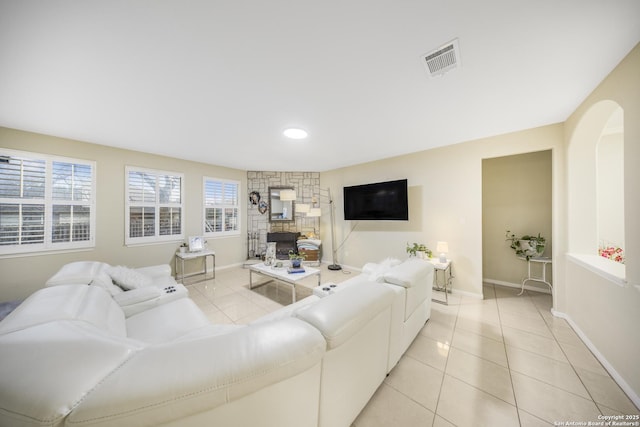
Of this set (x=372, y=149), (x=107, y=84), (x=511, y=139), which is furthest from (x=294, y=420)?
(x=511, y=139)

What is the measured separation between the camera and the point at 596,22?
1361 mm

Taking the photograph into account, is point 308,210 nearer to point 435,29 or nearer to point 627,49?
point 435,29

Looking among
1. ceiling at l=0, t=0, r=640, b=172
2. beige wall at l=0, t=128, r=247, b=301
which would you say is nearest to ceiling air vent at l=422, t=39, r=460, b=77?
ceiling at l=0, t=0, r=640, b=172

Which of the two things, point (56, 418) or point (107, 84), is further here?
point (107, 84)

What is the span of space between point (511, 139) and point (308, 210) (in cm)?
402

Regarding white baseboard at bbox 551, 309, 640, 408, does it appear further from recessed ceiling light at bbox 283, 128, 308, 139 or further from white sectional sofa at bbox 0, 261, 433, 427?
recessed ceiling light at bbox 283, 128, 308, 139

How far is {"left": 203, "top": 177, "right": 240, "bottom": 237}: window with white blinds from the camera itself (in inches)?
195

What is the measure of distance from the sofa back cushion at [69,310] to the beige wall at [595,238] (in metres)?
3.72

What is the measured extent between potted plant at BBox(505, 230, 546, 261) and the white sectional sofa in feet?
11.3

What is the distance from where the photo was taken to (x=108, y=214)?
Answer: 3613mm

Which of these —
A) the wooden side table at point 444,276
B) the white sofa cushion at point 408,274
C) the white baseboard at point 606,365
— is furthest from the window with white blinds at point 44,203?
the white baseboard at point 606,365

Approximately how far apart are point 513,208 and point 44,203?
7.68 m

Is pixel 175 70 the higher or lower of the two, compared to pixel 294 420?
higher

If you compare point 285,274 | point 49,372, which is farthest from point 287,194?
point 49,372
